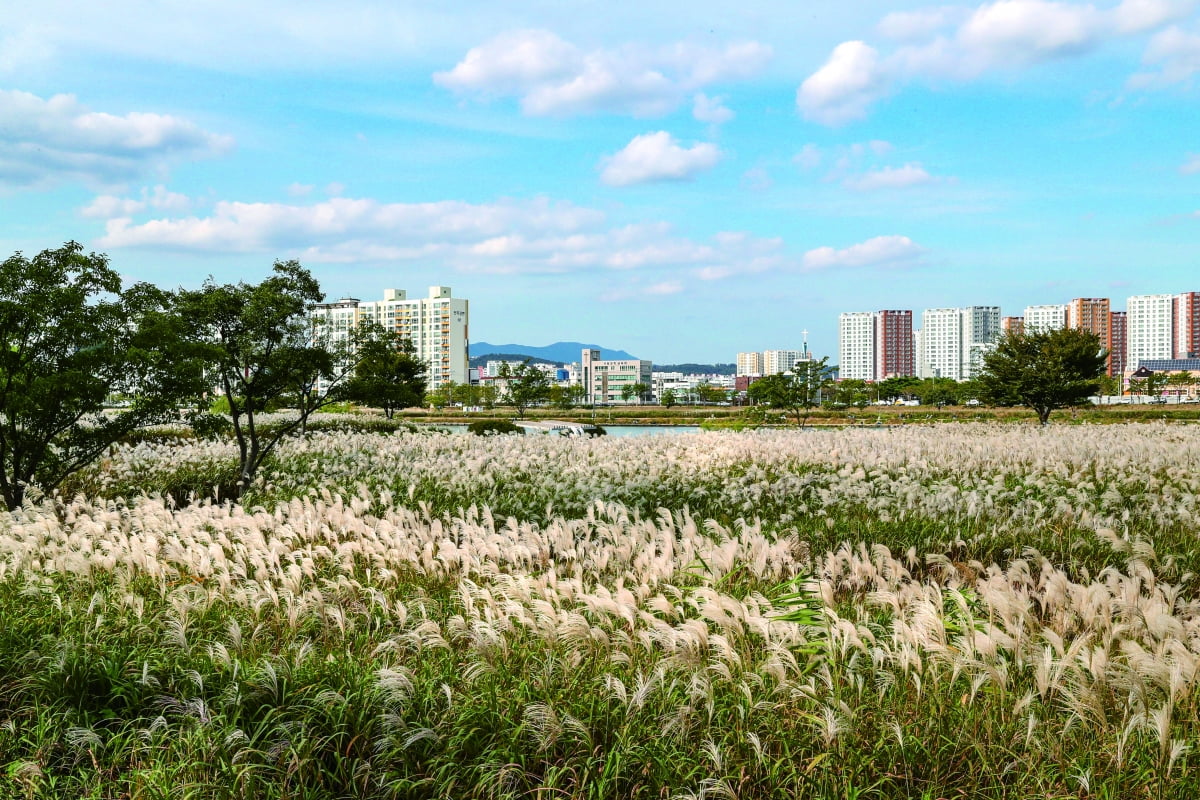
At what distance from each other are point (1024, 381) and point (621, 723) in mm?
32777

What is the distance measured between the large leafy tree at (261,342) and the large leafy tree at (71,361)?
1534 mm

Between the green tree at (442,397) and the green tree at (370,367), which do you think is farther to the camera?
the green tree at (442,397)

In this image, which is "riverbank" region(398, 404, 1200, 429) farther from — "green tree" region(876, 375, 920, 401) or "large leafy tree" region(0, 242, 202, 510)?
"green tree" region(876, 375, 920, 401)

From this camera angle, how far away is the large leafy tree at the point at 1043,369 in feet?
104

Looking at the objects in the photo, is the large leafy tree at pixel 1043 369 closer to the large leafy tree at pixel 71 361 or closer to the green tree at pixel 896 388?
the large leafy tree at pixel 71 361

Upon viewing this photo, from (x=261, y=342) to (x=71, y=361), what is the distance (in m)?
3.70

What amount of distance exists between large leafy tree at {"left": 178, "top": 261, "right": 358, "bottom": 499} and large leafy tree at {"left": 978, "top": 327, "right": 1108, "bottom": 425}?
2700 cm

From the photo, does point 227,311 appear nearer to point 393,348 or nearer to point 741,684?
point 393,348

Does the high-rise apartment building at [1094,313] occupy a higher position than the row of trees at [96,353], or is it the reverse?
the high-rise apartment building at [1094,313]

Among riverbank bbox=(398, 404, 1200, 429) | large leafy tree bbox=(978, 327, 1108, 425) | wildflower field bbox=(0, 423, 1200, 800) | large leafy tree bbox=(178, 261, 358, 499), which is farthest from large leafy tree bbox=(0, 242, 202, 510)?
riverbank bbox=(398, 404, 1200, 429)

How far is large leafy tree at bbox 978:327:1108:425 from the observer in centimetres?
3169

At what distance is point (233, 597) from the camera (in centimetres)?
553

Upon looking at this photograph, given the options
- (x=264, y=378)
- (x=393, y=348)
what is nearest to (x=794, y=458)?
(x=393, y=348)

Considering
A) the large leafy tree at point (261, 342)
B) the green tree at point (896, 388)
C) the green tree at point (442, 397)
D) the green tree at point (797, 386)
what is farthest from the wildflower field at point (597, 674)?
the green tree at point (896, 388)
